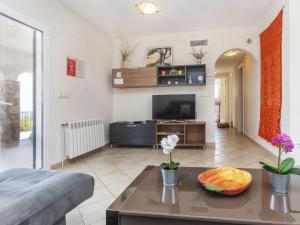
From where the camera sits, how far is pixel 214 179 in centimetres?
130

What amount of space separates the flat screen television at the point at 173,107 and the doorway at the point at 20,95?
→ 2552 millimetres

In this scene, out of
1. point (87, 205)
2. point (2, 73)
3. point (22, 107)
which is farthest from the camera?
point (22, 107)

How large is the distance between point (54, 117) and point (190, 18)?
10.1 feet

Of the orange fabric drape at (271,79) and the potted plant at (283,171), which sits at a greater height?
the orange fabric drape at (271,79)

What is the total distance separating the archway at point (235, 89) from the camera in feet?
19.4

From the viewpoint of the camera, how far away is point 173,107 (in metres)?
4.98

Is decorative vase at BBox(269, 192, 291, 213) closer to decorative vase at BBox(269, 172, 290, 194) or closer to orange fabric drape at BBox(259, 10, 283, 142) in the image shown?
decorative vase at BBox(269, 172, 290, 194)

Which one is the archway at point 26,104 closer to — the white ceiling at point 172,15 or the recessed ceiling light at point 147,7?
the white ceiling at point 172,15

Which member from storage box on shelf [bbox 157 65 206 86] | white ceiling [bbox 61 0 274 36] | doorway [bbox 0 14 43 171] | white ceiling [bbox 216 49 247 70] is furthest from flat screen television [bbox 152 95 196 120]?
doorway [bbox 0 14 43 171]

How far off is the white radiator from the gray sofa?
6.16 ft

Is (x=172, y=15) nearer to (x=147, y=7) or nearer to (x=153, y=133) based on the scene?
(x=147, y=7)

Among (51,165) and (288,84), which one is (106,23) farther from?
(288,84)

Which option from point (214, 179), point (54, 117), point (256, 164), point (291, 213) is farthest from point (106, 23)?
point (291, 213)

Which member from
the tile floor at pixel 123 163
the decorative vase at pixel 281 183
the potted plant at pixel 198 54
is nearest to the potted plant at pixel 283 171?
the decorative vase at pixel 281 183
